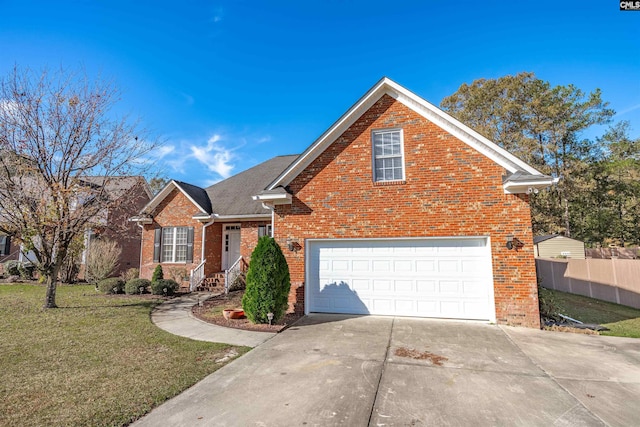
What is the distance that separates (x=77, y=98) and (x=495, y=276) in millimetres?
14556

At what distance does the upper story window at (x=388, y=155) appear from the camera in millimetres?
8992

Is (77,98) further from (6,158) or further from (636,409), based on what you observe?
(636,409)

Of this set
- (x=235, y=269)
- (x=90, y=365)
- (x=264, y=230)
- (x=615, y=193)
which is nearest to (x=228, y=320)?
(x=90, y=365)

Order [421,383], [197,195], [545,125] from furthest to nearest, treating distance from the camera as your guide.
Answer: [545,125]
[197,195]
[421,383]

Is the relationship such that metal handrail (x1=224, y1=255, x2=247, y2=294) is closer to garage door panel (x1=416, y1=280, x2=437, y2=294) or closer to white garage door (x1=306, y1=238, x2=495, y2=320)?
white garage door (x1=306, y1=238, x2=495, y2=320)

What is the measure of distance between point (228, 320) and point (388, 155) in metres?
6.73

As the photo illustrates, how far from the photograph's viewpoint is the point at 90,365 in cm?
Result: 535

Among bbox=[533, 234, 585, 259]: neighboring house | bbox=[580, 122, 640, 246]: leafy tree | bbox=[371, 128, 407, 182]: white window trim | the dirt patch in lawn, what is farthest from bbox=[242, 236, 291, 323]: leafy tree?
bbox=[580, 122, 640, 246]: leafy tree

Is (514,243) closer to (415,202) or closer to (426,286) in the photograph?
(426,286)

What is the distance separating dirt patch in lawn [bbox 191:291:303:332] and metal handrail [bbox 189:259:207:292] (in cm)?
242

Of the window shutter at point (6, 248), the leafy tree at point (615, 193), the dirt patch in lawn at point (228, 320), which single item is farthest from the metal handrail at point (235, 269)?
the leafy tree at point (615, 193)

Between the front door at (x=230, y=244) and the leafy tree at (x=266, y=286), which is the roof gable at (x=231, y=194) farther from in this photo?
the leafy tree at (x=266, y=286)

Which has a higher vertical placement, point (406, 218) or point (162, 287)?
point (406, 218)

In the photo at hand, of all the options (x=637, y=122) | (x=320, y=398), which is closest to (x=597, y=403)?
(x=320, y=398)
